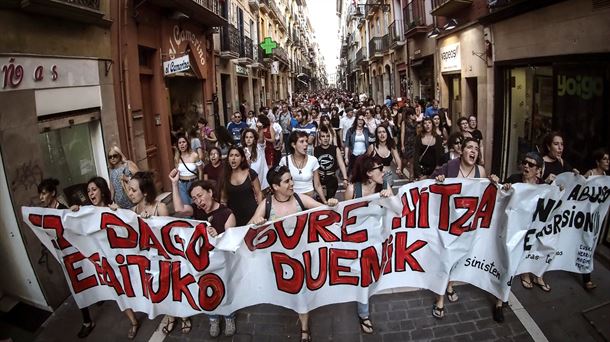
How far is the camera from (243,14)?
853 inches

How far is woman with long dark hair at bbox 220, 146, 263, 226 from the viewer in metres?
4.83

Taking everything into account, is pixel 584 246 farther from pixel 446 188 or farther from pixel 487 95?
pixel 487 95

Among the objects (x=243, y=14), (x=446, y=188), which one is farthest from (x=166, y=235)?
(x=243, y=14)

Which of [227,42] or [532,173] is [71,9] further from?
[227,42]

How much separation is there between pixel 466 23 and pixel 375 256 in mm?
9527

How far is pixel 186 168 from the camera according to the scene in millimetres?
6027

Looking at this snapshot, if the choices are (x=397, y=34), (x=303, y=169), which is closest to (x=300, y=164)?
(x=303, y=169)

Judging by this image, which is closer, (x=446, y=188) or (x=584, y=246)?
(x=446, y=188)

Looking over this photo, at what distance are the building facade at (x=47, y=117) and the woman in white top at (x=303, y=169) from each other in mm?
2529

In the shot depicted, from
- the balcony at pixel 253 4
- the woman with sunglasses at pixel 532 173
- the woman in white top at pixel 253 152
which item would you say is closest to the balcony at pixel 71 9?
the woman in white top at pixel 253 152

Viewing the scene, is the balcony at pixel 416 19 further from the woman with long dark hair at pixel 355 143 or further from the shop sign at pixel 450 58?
the woman with long dark hair at pixel 355 143

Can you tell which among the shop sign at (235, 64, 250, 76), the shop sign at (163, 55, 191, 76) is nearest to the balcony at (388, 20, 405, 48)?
the shop sign at (235, 64, 250, 76)

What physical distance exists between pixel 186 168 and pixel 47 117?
1.95m

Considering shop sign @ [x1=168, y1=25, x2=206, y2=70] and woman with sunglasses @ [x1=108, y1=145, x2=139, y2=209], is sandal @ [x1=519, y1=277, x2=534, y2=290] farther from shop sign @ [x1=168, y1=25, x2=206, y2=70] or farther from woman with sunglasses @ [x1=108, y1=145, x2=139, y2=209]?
shop sign @ [x1=168, y1=25, x2=206, y2=70]
